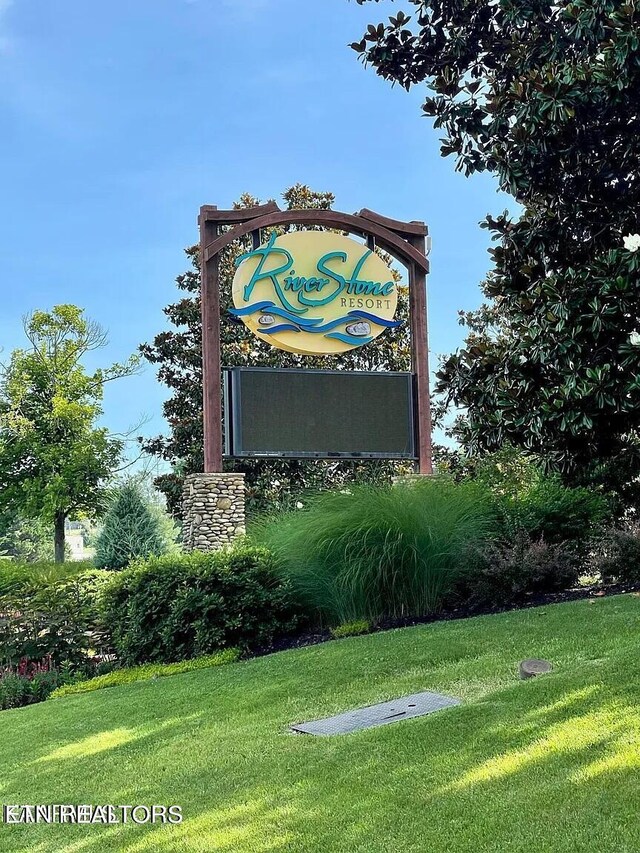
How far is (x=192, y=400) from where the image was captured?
21391mm

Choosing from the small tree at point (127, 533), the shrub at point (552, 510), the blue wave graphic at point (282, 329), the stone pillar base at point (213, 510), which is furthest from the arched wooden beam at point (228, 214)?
the shrub at point (552, 510)

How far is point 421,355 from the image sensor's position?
1541cm

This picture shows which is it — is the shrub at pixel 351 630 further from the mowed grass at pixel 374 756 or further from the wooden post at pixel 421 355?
the wooden post at pixel 421 355

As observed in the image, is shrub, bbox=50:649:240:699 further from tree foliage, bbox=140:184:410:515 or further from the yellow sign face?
tree foliage, bbox=140:184:410:515

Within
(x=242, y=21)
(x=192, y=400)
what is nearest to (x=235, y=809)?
(x=242, y=21)

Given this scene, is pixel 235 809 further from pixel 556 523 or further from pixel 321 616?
pixel 556 523

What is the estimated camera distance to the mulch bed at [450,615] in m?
9.41

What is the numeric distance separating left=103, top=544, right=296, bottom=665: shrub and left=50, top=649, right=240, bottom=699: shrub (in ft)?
1.18

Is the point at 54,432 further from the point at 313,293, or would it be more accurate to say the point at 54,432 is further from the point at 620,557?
the point at 620,557

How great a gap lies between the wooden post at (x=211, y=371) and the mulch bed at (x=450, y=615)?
495 centimetres

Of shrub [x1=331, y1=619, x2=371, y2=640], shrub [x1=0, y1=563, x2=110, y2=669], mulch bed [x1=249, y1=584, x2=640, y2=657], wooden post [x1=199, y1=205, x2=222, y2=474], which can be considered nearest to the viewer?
shrub [x1=331, y1=619, x2=371, y2=640]

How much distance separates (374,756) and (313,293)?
11.9m

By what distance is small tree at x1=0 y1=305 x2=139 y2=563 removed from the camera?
70.7ft

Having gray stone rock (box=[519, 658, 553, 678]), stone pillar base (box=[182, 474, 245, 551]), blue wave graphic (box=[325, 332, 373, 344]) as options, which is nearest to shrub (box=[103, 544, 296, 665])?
stone pillar base (box=[182, 474, 245, 551])
